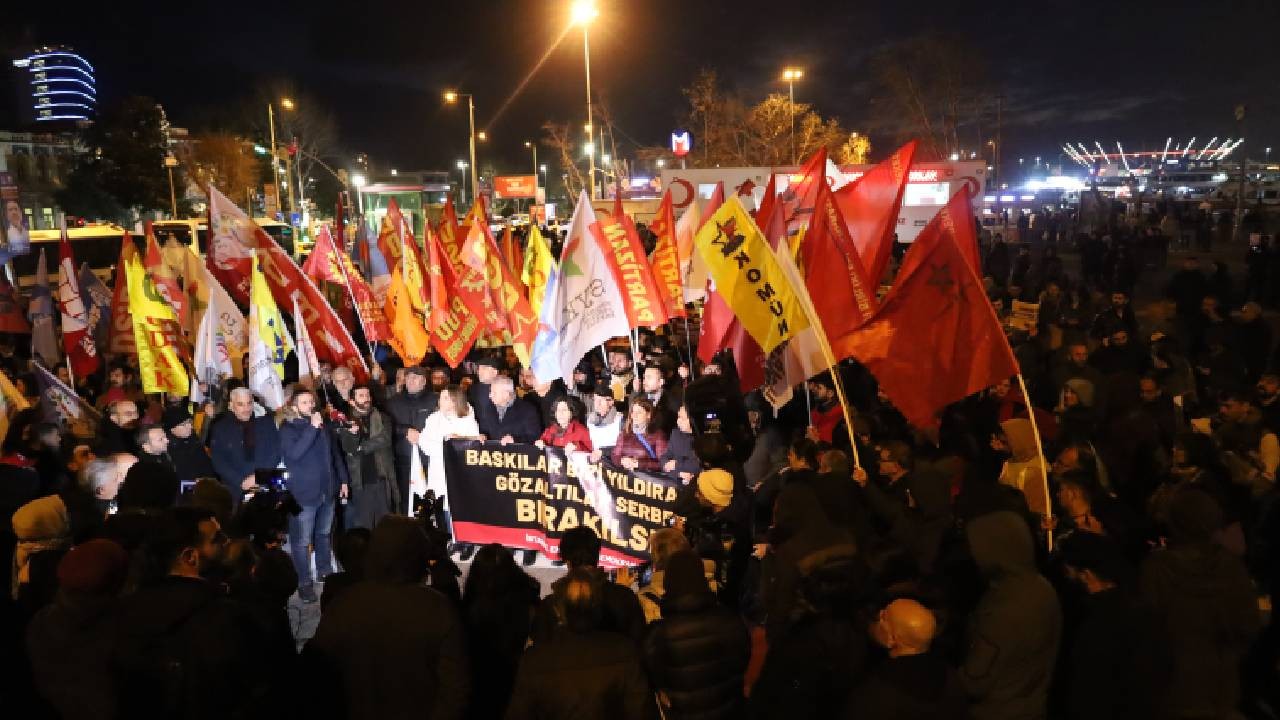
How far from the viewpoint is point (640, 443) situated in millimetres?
7184

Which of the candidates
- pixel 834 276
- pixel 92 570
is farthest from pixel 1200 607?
pixel 92 570

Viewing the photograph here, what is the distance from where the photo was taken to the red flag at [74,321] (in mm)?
10406

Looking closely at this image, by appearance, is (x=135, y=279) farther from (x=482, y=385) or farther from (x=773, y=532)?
(x=773, y=532)

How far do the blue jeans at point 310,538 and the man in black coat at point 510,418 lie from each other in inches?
62.1

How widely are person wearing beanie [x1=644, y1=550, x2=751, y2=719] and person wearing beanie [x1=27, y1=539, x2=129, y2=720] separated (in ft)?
7.06

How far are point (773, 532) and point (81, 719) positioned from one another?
3.44 meters

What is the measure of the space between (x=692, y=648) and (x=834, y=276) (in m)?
4.01

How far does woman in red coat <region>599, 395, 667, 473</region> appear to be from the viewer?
7.02 meters

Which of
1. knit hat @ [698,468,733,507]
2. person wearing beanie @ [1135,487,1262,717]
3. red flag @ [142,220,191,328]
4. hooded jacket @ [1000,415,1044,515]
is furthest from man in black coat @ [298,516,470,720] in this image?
red flag @ [142,220,191,328]

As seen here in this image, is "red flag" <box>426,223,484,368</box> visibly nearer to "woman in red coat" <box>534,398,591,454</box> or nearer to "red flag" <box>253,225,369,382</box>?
"red flag" <box>253,225,369,382</box>

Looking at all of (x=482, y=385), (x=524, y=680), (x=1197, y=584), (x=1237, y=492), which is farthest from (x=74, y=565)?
(x=1237, y=492)

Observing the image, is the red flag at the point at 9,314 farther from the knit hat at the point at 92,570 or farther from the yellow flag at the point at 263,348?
the knit hat at the point at 92,570

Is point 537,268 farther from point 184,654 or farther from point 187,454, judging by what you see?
point 184,654

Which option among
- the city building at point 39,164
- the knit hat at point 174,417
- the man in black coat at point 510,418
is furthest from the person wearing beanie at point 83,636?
the city building at point 39,164
